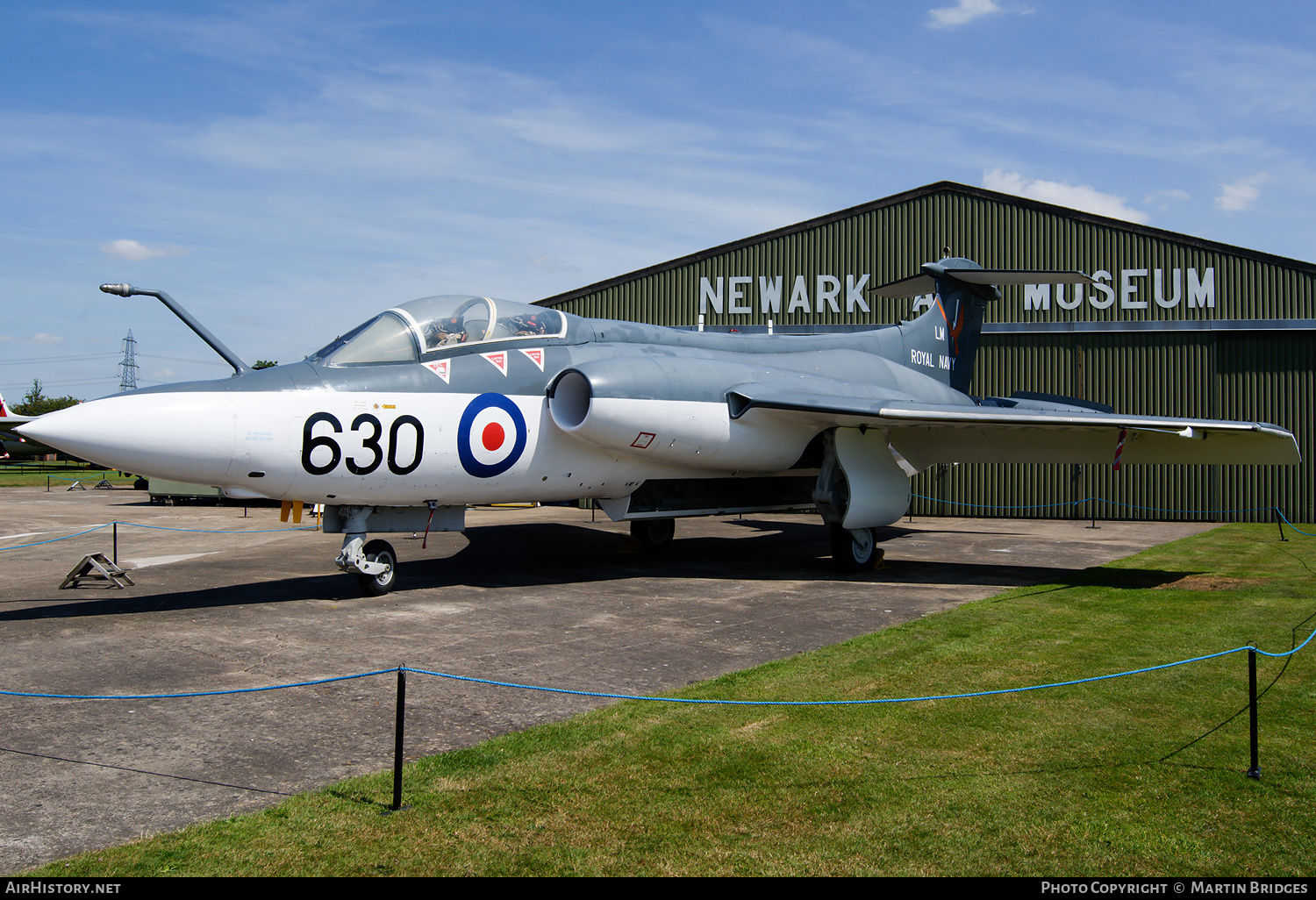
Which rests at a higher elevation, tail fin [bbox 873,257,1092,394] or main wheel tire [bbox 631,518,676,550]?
tail fin [bbox 873,257,1092,394]

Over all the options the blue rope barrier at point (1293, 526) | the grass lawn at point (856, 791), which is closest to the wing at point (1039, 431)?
the grass lawn at point (856, 791)

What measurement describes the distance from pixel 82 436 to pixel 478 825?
5615 mm

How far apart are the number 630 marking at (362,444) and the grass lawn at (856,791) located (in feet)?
14.9

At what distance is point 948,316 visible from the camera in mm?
17219

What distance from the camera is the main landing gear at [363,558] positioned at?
30.8 ft

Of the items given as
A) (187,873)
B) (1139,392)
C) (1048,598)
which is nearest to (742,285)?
(1139,392)

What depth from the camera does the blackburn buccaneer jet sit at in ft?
27.3

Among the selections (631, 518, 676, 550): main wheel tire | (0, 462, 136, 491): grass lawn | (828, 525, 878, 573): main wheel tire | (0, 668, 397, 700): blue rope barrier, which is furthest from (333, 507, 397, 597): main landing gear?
(0, 462, 136, 491): grass lawn

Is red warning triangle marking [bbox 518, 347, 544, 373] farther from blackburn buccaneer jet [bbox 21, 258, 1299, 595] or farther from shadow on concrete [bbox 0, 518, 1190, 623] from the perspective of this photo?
shadow on concrete [bbox 0, 518, 1190, 623]

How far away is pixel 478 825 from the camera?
3.87 metres

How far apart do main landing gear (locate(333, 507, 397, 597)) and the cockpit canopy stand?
5.45ft

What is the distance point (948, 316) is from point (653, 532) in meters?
7.44

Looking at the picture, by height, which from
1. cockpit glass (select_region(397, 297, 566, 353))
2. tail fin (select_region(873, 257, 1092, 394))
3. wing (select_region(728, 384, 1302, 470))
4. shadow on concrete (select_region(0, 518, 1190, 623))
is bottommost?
shadow on concrete (select_region(0, 518, 1190, 623))

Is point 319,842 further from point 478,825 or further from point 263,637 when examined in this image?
point 263,637
